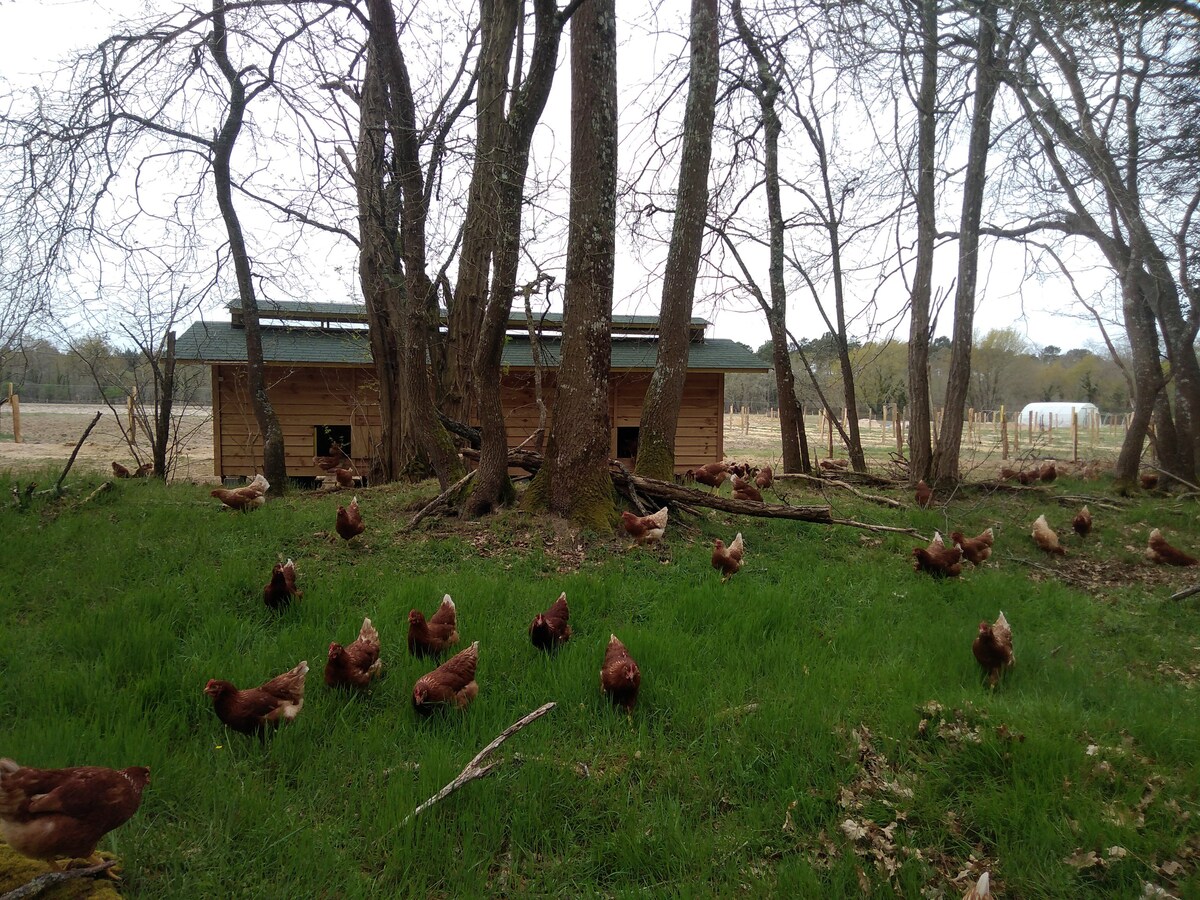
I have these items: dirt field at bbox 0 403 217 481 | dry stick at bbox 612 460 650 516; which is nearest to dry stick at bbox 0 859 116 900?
dry stick at bbox 612 460 650 516

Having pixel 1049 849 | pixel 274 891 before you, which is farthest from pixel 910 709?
pixel 274 891

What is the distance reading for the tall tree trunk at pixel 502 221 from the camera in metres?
5.95

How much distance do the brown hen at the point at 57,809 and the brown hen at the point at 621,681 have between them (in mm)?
2187

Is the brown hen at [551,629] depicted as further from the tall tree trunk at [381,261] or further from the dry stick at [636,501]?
the tall tree trunk at [381,261]

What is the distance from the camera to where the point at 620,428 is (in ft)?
52.5

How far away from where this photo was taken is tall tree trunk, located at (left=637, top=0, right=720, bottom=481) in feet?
25.8

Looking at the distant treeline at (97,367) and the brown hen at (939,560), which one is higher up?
the distant treeline at (97,367)

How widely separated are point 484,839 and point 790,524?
569 cm

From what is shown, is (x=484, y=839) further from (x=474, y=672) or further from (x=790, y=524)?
(x=790, y=524)

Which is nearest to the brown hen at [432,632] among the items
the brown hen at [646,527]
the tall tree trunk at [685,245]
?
the brown hen at [646,527]

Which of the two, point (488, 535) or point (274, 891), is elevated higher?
point (488, 535)

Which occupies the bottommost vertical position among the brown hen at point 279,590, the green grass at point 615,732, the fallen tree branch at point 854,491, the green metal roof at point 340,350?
the green grass at point 615,732

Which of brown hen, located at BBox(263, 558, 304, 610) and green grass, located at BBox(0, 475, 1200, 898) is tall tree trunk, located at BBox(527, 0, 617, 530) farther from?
brown hen, located at BBox(263, 558, 304, 610)

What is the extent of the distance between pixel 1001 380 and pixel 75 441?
193 feet
